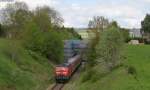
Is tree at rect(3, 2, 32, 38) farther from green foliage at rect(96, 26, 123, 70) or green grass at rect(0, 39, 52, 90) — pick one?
green foliage at rect(96, 26, 123, 70)

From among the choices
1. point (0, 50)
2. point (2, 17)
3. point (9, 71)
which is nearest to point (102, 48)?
point (9, 71)

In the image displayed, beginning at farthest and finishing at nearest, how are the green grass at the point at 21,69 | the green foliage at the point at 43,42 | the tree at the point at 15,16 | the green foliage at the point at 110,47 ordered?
the tree at the point at 15,16
the green foliage at the point at 43,42
the green foliage at the point at 110,47
the green grass at the point at 21,69

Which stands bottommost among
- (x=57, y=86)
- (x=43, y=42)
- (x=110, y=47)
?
(x=57, y=86)

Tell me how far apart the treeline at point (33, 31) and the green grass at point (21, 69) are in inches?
144

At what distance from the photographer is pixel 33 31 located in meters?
92.9

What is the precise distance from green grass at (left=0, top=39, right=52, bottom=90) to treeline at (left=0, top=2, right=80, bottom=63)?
12.0ft

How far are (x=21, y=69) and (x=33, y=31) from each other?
23.4m

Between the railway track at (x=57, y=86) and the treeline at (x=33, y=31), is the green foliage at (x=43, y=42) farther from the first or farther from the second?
the railway track at (x=57, y=86)

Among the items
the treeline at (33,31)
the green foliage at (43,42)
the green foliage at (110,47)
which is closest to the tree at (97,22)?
the treeline at (33,31)

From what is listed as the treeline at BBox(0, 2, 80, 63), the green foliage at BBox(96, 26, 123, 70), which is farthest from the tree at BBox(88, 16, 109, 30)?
the green foliage at BBox(96, 26, 123, 70)

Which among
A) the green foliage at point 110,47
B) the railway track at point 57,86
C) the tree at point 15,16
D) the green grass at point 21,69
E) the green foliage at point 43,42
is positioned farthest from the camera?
the tree at point 15,16

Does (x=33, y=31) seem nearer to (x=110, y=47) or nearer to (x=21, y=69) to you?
(x=21, y=69)

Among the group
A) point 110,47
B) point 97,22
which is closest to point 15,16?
point 97,22

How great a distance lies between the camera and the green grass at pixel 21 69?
56.9 m
